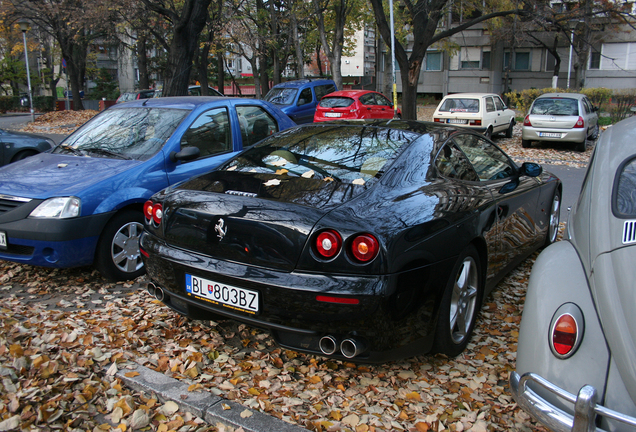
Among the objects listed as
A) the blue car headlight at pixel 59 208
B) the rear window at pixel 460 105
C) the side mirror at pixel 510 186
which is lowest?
the blue car headlight at pixel 59 208

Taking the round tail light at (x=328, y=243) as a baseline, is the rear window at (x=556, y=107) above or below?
above

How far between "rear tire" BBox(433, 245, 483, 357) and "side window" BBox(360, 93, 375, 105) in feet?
46.4

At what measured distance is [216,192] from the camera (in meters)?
3.30

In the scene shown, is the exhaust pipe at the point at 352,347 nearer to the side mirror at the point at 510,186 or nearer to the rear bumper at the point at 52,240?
the side mirror at the point at 510,186

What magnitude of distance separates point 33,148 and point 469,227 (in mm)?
9077

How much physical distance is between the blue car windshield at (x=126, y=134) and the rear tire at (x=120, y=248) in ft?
2.23

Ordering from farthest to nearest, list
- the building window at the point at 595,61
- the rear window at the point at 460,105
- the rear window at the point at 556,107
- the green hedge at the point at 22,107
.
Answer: the building window at the point at 595,61 < the green hedge at the point at 22,107 < the rear window at the point at 460,105 < the rear window at the point at 556,107

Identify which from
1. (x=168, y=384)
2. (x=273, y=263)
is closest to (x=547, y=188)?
(x=273, y=263)

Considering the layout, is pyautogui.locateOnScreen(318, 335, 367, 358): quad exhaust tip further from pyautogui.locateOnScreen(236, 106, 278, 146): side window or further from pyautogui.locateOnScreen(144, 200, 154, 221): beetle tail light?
pyautogui.locateOnScreen(236, 106, 278, 146): side window

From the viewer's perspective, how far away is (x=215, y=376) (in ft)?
10.6

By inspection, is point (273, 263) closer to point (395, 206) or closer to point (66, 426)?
point (395, 206)

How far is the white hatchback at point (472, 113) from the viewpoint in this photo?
642 inches

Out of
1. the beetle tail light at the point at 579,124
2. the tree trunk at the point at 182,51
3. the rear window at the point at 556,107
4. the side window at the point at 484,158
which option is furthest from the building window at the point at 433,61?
the side window at the point at 484,158

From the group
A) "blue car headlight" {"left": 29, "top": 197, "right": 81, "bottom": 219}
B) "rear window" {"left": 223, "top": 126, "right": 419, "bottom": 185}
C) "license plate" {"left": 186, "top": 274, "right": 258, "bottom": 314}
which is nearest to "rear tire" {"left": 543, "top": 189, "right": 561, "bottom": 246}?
"rear window" {"left": 223, "top": 126, "right": 419, "bottom": 185}
